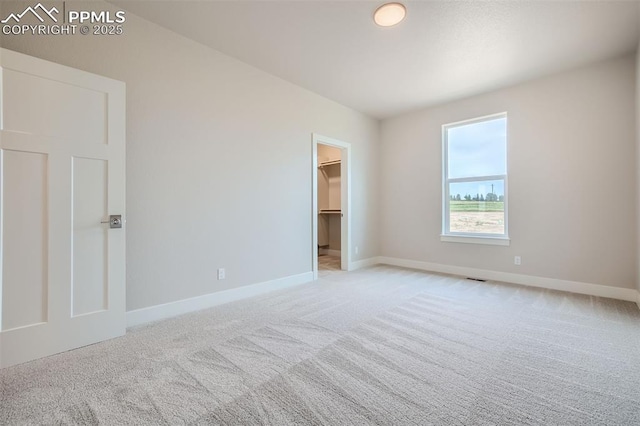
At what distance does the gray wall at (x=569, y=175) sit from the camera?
3.14 m

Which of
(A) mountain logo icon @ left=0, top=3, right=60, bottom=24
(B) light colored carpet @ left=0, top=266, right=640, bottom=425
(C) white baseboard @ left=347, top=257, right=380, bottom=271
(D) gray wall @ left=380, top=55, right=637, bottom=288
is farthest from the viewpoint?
(C) white baseboard @ left=347, top=257, right=380, bottom=271

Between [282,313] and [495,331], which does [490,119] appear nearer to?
[495,331]

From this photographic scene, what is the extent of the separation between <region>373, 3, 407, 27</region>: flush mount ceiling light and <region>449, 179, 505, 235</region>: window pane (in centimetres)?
285

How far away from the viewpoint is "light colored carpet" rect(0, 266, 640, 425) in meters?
1.38

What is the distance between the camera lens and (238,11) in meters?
2.40

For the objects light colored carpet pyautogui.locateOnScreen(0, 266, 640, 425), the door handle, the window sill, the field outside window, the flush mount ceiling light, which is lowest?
light colored carpet pyautogui.locateOnScreen(0, 266, 640, 425)

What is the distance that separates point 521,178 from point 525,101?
3.48ft

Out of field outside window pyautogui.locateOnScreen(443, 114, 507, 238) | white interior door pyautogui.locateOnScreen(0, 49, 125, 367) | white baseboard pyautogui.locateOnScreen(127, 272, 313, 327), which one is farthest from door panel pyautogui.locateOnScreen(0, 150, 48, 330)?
field outside window pyautogui.locateOnScreen(443, 114, 507, 238)

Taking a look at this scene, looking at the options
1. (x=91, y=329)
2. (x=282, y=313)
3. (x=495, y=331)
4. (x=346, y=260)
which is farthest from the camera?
(x=346, y=260)

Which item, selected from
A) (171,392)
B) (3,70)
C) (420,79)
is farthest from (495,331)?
(3,70)

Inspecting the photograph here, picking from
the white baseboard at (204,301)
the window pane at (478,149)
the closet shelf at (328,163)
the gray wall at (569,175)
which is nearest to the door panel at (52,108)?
the white baseboard at (204,301)

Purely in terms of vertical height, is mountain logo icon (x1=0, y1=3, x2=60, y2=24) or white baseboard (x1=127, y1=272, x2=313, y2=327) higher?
mountain logo icon (x1=0, y1=3, x2=60, y2=24)

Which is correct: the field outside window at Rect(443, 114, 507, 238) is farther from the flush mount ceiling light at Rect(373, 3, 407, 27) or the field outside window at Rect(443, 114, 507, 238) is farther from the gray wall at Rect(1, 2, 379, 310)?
the flush mount ceiling light at Rect(373, 3, 407, 27)

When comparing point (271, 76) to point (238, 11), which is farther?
point (271, 76)
